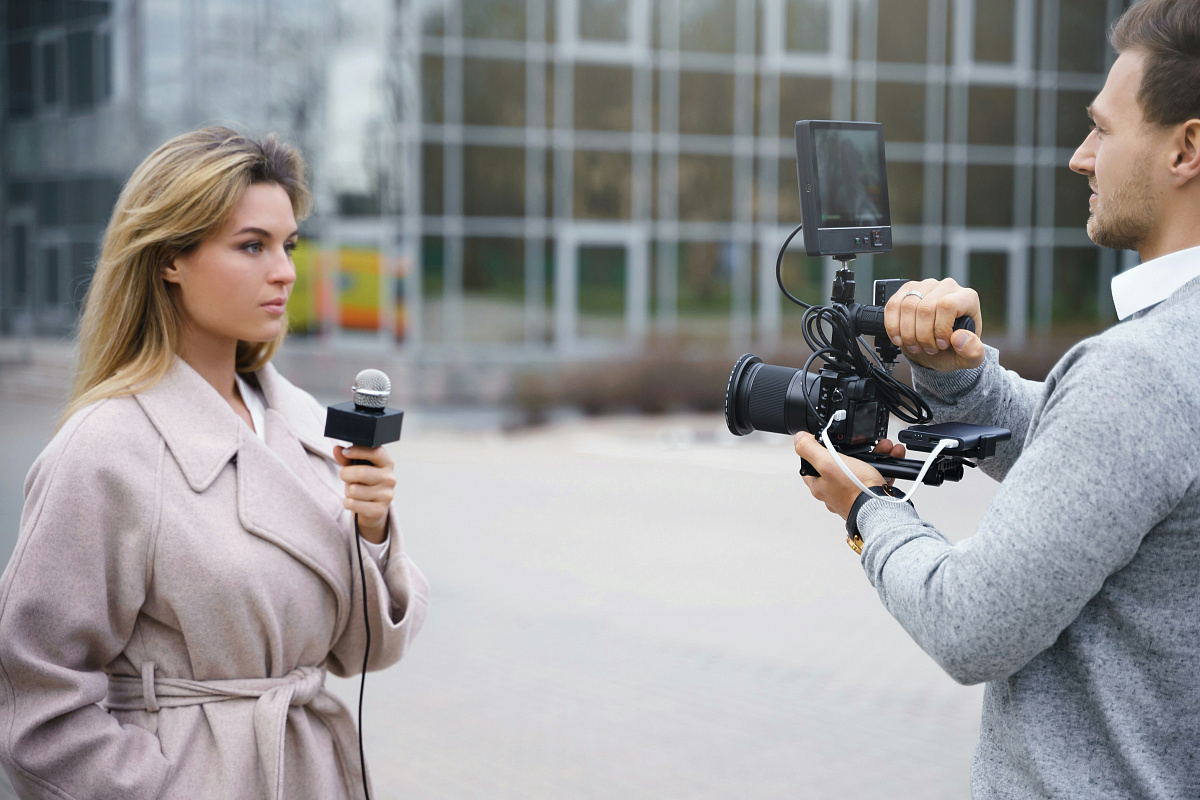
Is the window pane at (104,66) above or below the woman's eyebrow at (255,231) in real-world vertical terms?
above

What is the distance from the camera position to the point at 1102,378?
1.38 metres

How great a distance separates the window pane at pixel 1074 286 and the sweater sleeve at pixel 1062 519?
21.7m

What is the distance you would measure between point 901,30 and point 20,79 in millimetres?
19531

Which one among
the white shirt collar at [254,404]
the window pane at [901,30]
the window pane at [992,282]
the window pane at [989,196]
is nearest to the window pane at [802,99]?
the window pane at [901,30]

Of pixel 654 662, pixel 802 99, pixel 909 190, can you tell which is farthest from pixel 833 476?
pixel 909 190

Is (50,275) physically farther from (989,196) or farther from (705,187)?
(989,196)

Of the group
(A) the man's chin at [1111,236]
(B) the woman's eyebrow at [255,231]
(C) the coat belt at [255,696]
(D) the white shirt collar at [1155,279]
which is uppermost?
(B) the woman's eyebrow at [255,231]

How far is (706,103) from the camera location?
770 inches

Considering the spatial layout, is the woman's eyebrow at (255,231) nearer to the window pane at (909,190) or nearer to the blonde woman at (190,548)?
the blonde woman at (190,548)

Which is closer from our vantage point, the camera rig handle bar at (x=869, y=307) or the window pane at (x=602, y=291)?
the camera rig handle bar at (x=869, y=307)

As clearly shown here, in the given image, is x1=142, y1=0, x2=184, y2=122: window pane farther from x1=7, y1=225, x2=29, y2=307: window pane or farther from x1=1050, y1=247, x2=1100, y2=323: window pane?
x1=1050, y1=247, x2=1100, y2=323: window pane

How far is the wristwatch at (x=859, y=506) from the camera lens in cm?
169

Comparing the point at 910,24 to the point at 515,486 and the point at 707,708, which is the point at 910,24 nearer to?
the point at 515,486

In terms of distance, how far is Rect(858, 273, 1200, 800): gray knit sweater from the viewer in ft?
4.47
